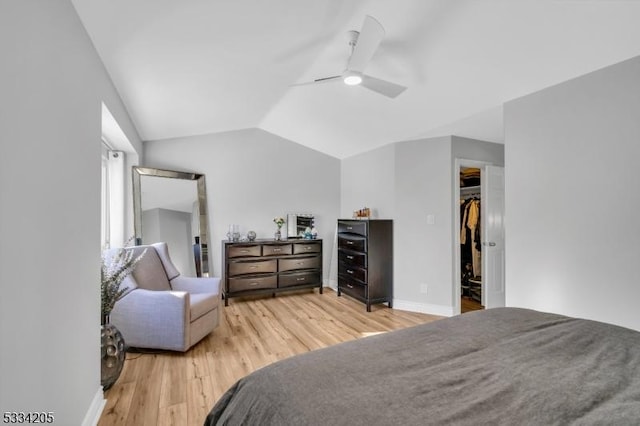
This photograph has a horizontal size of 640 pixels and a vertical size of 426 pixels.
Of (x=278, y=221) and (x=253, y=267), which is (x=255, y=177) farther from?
(x=253, y=267)

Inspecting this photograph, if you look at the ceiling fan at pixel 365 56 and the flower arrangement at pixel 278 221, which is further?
the flower arrangement at pixel 278 221

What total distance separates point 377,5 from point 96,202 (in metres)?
2.20

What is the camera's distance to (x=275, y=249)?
4391 mm

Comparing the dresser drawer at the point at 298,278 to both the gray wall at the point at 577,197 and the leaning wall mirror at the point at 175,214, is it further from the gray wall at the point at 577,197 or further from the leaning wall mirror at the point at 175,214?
the gray wall at the point at 577,197

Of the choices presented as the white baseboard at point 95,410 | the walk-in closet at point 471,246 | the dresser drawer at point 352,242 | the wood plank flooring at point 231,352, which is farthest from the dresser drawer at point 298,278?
the white baseboard at point 95,410

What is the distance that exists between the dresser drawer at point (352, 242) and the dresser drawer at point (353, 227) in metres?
0.07

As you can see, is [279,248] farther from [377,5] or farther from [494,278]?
[377,5]

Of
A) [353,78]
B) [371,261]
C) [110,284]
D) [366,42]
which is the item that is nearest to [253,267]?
[371,261]

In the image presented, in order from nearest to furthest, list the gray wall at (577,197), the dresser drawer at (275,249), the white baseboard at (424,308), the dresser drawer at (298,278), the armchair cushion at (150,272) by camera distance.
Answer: the gray wall at (577,197) < the armchair cushion at (150,272) < the white baseboard at (424,308) < the dresser drawer at (275,249) < the dresser drawer at (298,278)

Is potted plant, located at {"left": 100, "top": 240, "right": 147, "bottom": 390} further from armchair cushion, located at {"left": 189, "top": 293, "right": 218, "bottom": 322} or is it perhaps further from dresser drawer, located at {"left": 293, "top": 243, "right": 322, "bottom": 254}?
dresser drawer, located at {"left": 293, "top": 243, "right": 322, "bottom": 254}

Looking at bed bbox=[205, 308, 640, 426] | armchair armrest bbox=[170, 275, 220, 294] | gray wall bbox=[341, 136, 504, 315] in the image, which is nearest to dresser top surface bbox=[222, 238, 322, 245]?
armchair armrest bbox=[170, 275, 220, 294]

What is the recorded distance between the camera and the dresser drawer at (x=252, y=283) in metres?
4.08

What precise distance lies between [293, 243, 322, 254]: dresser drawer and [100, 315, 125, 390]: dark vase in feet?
8.80

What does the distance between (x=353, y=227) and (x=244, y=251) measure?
157 centimetres
